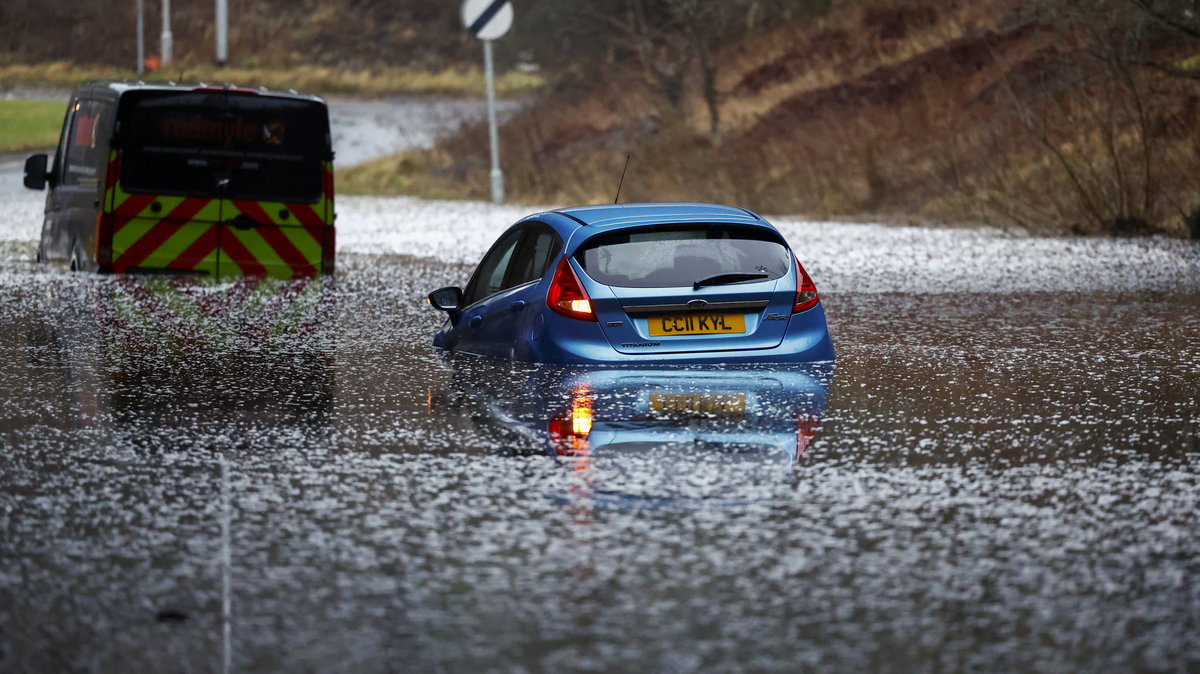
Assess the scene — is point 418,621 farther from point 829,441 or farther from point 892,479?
point 829,441

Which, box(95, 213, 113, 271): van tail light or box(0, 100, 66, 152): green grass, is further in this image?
box(0, 100, 66, 152): green grass

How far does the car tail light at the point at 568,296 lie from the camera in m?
11.1

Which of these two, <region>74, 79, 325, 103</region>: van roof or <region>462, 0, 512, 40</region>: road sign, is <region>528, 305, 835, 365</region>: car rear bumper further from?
<region>462, 0, 512, 40</region>: road sign

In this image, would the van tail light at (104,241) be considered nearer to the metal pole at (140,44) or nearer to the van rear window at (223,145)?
the van rear window at (223,145)

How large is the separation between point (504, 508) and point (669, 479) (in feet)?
3.04

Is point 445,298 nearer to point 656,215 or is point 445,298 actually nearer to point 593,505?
point 656,215

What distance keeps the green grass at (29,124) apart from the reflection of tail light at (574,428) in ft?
137

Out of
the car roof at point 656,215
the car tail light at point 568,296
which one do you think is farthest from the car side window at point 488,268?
the car tail light at point 568,296

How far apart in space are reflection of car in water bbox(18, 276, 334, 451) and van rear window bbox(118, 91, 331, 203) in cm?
101

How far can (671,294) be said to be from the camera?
11.1 m

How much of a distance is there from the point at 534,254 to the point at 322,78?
6386 cm

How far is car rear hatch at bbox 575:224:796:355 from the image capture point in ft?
36.4

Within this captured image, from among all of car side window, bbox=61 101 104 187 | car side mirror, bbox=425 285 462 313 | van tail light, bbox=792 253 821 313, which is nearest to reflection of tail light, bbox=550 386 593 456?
van tail light, bbox=792 253 821 313

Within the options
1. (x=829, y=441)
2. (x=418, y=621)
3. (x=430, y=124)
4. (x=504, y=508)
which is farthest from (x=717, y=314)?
(x=430, y=124)
